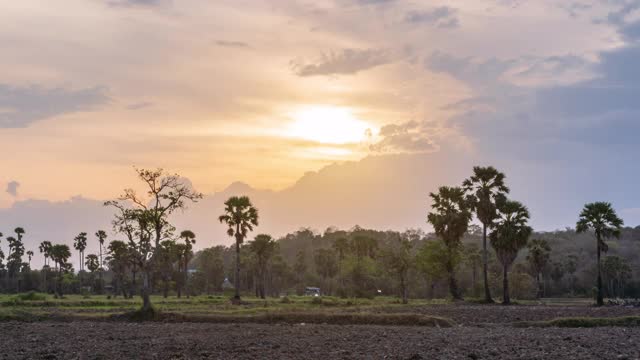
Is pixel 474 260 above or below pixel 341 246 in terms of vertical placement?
below

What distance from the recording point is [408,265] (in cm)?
10681

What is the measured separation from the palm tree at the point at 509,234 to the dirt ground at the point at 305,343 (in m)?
44.4

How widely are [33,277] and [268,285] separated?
59.8 meters

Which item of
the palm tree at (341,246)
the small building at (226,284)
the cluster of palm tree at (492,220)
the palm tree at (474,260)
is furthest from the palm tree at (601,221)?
the small building at (226,284)

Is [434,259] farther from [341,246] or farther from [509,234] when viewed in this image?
[341,246]

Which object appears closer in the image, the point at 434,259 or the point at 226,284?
the point at 434,259

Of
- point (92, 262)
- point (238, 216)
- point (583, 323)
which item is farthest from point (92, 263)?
point (583, 323)

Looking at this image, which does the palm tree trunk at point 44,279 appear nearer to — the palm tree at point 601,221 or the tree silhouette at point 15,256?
the tree silhouette at point 15,256

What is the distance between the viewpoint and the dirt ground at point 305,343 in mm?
29031

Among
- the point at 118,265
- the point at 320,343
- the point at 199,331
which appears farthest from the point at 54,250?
the point at 320,343

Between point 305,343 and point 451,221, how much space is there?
225 feet

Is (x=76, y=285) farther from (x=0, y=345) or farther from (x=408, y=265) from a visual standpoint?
(x=0, y=345)

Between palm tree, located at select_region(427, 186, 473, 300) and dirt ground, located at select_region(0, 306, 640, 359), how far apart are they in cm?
5351

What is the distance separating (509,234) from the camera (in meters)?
89.1
